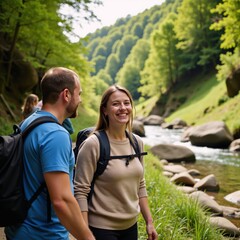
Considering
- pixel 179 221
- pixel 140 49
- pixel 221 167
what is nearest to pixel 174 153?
pixel 221 167

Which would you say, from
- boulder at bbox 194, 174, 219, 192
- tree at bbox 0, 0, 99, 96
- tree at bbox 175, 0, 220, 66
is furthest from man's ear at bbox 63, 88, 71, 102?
tree at bbox 175, 0, 220, 66

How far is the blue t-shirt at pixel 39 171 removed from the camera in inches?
73.4

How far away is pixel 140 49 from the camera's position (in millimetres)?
88312

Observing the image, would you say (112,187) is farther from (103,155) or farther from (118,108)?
(118,108)

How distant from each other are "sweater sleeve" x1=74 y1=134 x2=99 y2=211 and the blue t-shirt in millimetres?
609

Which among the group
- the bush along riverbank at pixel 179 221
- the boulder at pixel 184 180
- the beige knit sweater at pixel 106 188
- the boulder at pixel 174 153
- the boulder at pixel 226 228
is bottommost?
the boulder at pixel 174 153

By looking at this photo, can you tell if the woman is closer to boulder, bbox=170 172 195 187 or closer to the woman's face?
the woman's face

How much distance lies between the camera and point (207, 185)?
9.78 m

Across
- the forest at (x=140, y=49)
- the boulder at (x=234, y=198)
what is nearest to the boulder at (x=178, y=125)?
the forest at (x=140, y=49)

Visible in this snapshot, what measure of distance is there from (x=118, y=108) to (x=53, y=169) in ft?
3.88

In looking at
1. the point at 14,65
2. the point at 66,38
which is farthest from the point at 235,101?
the point at 14,65

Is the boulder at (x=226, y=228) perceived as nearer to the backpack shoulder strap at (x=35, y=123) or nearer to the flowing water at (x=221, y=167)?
the flowing water at (x=221, y=167)

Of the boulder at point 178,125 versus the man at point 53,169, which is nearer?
the man at point 53,169

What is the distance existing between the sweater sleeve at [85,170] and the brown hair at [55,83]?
0.68m
